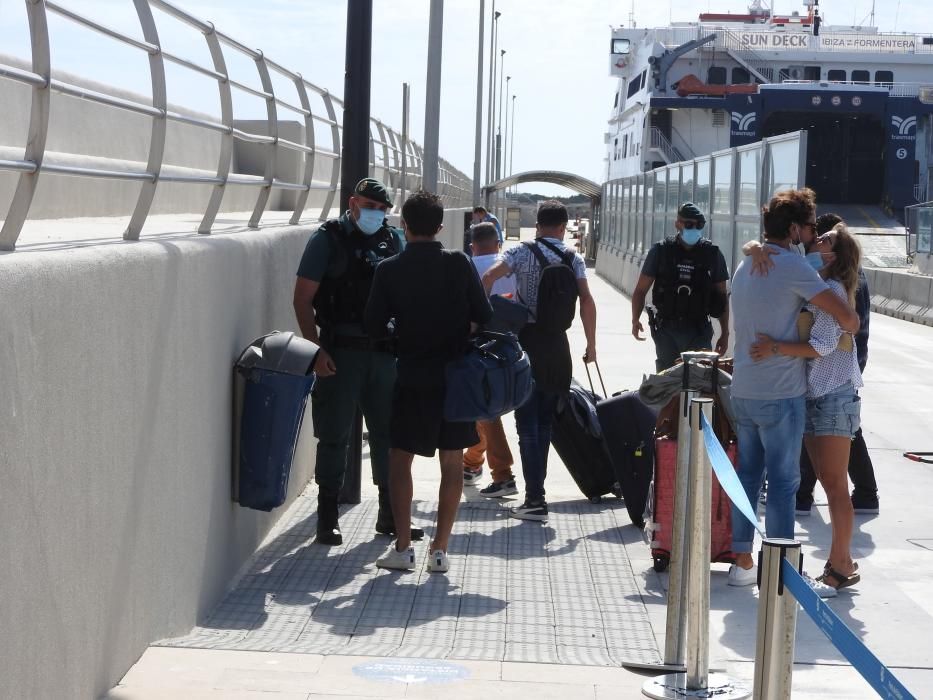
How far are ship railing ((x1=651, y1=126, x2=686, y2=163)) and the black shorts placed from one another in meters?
→ 48.6

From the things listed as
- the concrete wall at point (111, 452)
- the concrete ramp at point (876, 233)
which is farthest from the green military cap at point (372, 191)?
the concrete ramp at point (876, 233)

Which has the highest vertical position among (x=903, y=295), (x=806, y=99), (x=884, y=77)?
(x=884, y=77)

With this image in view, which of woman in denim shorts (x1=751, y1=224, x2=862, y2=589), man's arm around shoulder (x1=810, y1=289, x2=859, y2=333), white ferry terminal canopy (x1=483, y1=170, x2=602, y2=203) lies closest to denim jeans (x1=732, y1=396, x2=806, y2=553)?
woman in denim shorts (x1=751, y1=224, x2=862, y2=589)

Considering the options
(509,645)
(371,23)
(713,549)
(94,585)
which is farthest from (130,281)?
(371,23)

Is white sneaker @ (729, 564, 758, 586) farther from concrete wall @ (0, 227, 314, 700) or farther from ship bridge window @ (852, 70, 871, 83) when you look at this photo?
ship bridge window @ (852, 70, 871, 83)

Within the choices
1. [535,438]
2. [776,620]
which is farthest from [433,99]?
[776,620]

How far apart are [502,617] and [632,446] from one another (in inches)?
80.6

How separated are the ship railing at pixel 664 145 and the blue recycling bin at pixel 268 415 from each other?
48.8m

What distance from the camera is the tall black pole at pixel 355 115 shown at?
7.92 metres

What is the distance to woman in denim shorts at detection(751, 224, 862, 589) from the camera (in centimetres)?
614

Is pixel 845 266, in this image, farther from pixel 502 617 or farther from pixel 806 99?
pixel 806 99

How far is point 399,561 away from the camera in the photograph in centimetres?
643

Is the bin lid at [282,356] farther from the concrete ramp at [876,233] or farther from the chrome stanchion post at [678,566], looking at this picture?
the concrete ramp at [876,233]

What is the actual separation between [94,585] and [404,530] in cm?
252
